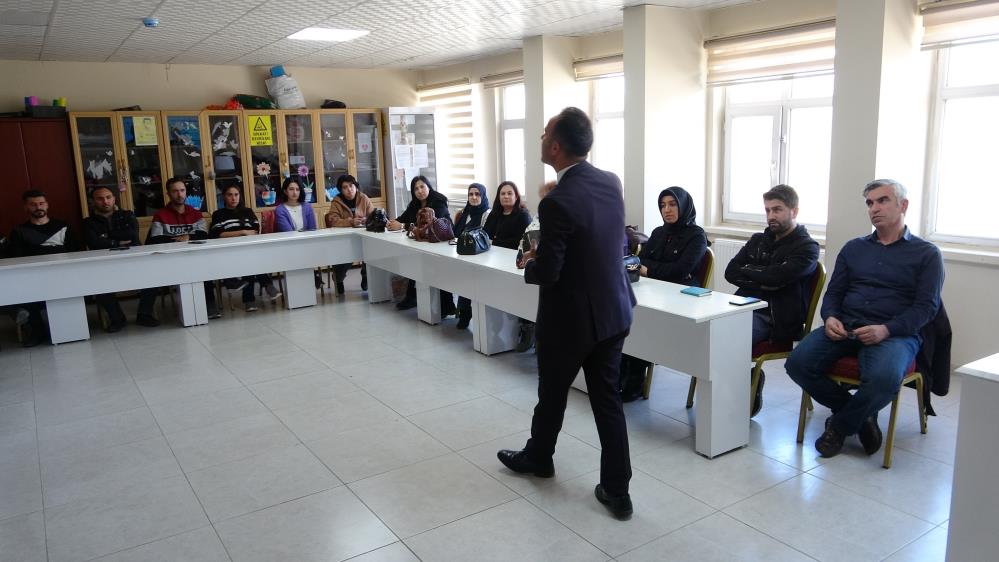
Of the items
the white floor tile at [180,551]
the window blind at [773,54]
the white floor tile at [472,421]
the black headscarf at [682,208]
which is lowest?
the white floor tile at [180,551]

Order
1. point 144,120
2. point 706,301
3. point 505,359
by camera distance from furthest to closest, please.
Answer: point 144,120 → point 505,359 → point 706,301

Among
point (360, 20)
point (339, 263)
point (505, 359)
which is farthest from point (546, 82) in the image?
point (505, 359)

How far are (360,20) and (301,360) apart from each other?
2.63 metres

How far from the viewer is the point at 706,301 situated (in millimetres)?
3346

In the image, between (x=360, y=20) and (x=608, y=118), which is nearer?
(x=360, y=20)

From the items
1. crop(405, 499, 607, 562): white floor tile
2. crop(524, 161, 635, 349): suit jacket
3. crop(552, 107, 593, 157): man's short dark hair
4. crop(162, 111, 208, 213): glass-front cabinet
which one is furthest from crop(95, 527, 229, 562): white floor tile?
crop(162, 111, 208, 213): glass-front cabinet

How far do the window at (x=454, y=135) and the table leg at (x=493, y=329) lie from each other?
4.01 meters

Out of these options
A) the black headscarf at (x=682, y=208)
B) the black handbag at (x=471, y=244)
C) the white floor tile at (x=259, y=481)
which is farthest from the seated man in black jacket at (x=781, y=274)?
the white floor tile at (x=259, y=481)

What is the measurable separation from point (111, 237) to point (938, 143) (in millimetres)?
6365

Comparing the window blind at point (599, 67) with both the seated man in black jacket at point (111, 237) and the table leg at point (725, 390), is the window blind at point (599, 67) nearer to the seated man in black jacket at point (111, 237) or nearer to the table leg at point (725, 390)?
the table leg at point (725, 390)

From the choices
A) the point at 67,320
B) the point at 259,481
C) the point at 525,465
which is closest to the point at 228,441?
the point at 259,481

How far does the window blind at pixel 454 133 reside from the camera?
8602 millimetres

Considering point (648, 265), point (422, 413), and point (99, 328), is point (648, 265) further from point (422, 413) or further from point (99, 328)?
point (99, 328)

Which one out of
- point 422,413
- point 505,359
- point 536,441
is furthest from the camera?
point 505,359
